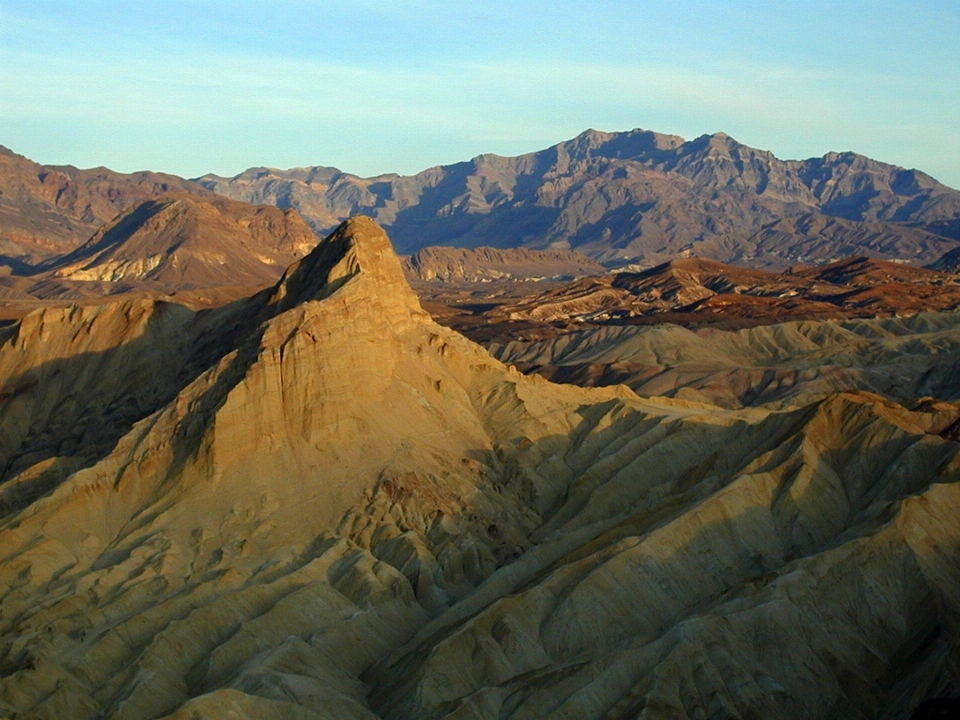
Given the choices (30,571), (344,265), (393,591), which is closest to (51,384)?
(344,265)

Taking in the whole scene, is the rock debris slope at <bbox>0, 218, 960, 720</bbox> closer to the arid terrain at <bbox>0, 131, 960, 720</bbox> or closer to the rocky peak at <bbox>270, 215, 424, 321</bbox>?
the arid terrain at <bbox>0, 131, 960, 720</bbox>

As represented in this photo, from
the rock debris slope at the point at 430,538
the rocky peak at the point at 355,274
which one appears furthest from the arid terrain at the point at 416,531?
the rocky peak at the point at 355,274

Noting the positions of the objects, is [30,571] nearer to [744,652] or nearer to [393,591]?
[393,591]

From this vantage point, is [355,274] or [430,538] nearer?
[430,538]

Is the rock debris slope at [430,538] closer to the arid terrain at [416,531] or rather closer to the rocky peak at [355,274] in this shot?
the arid terrain at [416,531]

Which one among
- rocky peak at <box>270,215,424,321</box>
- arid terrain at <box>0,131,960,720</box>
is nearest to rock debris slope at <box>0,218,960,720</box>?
arid terrain at <box>0,131,960,720</box>

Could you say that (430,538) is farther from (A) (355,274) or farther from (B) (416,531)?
(A) (355,274)

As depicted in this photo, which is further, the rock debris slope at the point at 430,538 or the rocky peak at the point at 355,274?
the rocky peak at the point at 355,274

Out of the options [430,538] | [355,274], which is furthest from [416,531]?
[355,274]
